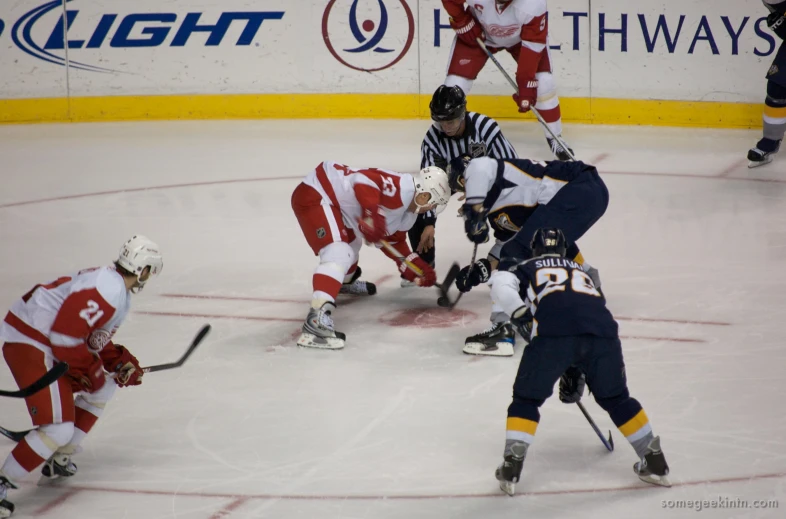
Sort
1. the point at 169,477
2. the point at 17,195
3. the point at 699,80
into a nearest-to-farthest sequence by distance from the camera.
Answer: the point at 169,477, the point at 17,195, the point at 699,80

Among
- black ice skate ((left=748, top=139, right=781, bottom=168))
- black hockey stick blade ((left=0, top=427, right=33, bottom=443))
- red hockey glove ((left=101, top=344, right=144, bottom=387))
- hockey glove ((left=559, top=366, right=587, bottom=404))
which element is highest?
red hockey glove ((left=101, top=344, right=144, bottom=387))

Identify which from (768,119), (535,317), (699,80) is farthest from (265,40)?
(535,317)

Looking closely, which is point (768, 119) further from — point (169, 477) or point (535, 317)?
point (169, 477)

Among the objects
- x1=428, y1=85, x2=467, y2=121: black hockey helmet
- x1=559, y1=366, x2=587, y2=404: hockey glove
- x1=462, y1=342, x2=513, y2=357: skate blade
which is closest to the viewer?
x1=559, y1=366, x2=587, y2=404: hockey glove

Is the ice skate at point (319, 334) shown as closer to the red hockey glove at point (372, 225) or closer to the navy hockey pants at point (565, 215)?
the red hockey glove at point (372, 225)

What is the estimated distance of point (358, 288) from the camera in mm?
5473

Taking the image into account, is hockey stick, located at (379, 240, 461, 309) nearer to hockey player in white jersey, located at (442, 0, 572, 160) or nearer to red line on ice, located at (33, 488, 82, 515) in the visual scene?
red line on ice, located at (33, 488, 82, 515)

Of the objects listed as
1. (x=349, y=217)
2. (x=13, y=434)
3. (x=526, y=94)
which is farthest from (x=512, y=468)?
(x=526, y=94)

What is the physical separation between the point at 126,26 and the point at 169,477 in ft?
21.2

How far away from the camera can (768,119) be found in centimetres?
758

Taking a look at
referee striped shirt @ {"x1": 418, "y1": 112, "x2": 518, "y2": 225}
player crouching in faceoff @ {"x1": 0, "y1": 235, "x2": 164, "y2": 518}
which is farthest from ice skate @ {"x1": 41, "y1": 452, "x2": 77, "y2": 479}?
referee striped shirt @ {"x1": 418, "y1": 112, "x2": 518, "y2": 225}

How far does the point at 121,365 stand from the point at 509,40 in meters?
4.50

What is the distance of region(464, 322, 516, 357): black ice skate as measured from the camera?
15.1 ft

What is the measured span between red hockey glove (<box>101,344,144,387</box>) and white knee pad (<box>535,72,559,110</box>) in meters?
4.52
